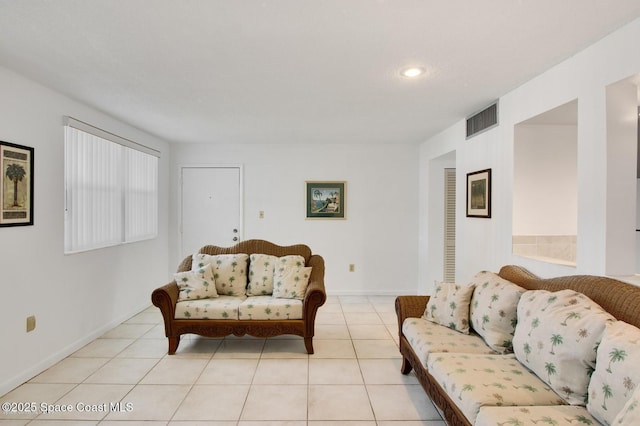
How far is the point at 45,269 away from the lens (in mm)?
2949

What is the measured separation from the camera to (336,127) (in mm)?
4352

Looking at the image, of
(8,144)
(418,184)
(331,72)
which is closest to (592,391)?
(331,72)

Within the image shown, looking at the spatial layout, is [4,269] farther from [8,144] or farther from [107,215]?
[107,215]

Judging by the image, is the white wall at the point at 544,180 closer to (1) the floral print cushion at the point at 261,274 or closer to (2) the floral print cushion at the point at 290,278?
(2) the floral print cushion at the point at 290,278

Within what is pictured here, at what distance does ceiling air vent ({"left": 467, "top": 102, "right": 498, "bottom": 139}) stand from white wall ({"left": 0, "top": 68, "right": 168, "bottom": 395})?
384 cm

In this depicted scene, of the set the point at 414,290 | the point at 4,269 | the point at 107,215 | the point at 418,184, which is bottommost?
the point at 414,290

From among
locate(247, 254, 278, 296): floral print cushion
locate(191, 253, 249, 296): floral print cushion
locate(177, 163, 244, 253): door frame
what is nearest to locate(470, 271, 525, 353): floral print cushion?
locate(247, 254, 278, 296): floral print cushion

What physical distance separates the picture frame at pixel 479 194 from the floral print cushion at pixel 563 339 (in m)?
1.35

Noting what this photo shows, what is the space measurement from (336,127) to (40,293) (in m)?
3.33

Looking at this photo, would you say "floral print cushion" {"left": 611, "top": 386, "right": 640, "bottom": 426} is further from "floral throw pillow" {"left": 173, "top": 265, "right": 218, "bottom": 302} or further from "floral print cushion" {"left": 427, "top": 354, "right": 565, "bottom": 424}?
"floral throw pillow" {"left": 173, "top": 265, "right": 218, "bottom": 302}

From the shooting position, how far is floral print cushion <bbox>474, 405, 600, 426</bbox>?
4.95 feet

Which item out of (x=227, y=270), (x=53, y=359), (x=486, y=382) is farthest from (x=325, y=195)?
(x=486, y=382)

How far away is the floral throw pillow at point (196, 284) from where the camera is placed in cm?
338

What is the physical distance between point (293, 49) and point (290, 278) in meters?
2.12
